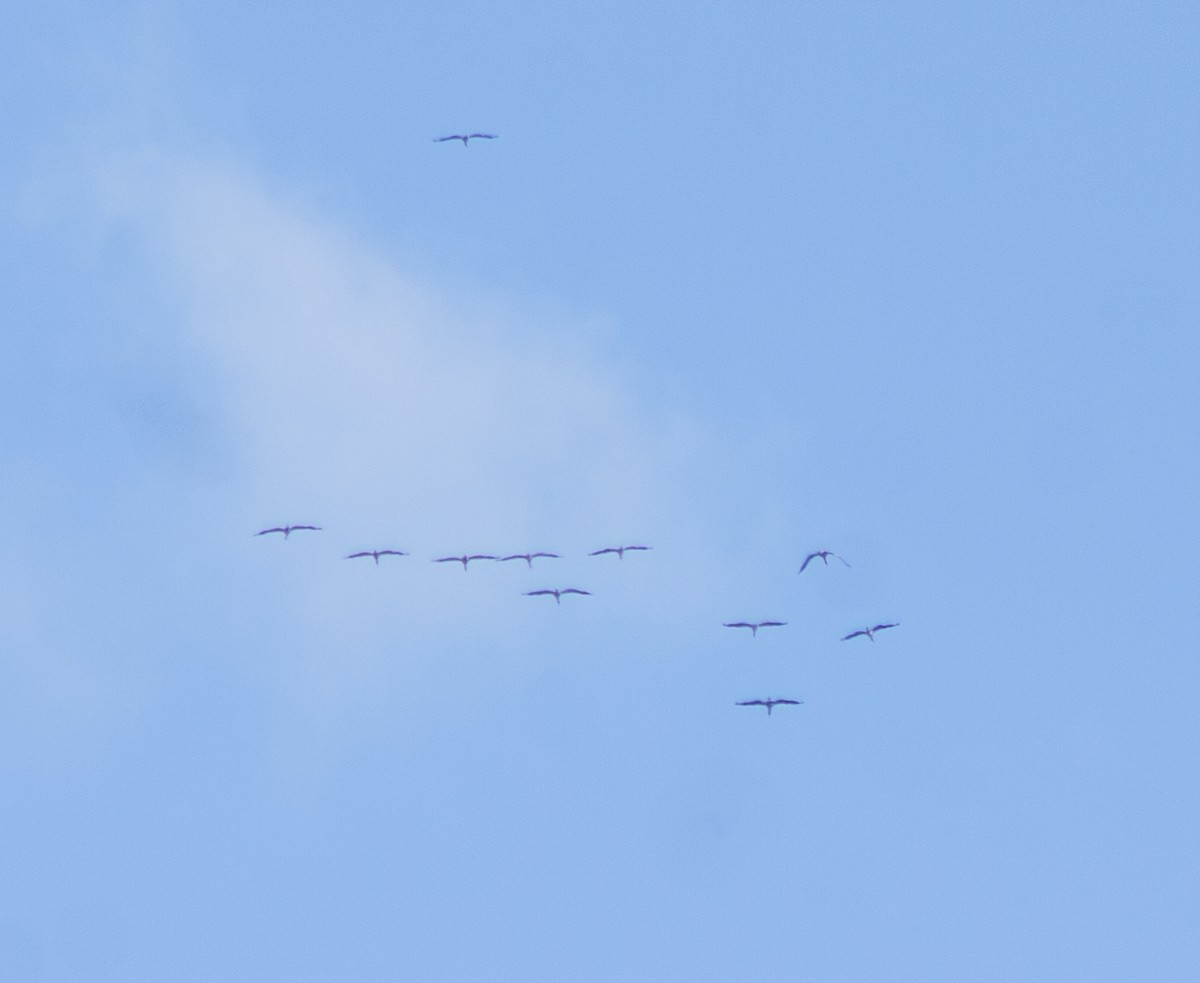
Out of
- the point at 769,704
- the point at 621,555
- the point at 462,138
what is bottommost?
the point at 769,704

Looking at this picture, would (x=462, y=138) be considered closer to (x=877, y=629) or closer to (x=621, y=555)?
(x=621, y=555)

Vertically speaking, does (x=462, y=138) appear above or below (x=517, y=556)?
above

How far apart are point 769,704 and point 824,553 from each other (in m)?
10.7

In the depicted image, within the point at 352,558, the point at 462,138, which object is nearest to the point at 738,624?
the point at 352,558

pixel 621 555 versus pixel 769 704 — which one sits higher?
pixel 621 555

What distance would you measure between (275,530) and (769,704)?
32.6 m

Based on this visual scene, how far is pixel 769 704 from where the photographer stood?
144 m

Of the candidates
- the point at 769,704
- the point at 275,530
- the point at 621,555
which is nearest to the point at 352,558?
the point at 275,530

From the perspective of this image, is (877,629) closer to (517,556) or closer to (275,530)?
(517,556)

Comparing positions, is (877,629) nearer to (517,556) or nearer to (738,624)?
(738,624)

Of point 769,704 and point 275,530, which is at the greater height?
point 275,530

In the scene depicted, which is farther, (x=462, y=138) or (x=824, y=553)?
(x=462, y=138)

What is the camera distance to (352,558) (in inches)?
5635

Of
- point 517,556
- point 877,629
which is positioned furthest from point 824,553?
point 517,556
